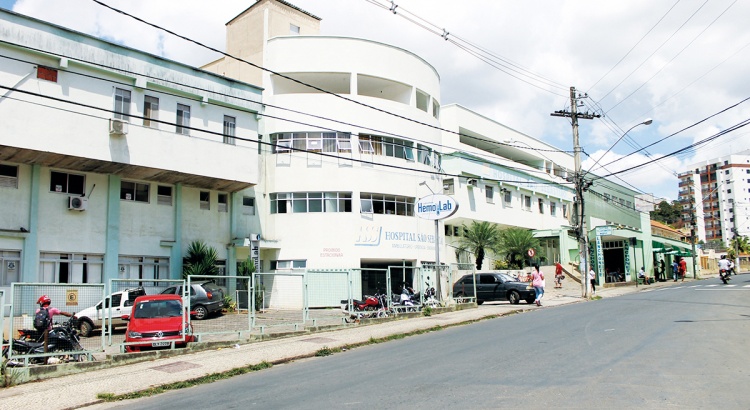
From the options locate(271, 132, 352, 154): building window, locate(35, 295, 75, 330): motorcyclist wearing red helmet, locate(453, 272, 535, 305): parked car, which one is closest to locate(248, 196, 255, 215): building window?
locate(271, 132, 352, 154): building window

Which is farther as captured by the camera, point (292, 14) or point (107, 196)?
point (292, 14)

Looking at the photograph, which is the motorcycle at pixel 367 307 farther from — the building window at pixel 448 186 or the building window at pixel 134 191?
the building window at pixel 448 186

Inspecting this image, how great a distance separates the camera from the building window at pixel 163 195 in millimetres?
27391

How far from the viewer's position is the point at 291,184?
3200 centimetres

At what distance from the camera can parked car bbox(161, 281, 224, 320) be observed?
17641 millimetres

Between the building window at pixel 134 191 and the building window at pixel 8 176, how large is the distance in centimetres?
429

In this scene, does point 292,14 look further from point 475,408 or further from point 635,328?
point 475,408

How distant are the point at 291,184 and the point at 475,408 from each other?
25.8m

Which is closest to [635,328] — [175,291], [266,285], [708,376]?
[708,376]

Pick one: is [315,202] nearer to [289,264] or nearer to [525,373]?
[289,264]

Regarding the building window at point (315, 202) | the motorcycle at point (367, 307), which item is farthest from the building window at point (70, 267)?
the motorcycle at point (367, 307)

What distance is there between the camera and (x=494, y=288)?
91.5 ft

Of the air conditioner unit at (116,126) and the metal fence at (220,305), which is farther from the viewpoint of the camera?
the air conditioner unit at (116,126)

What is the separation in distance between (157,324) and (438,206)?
46.8 ft
